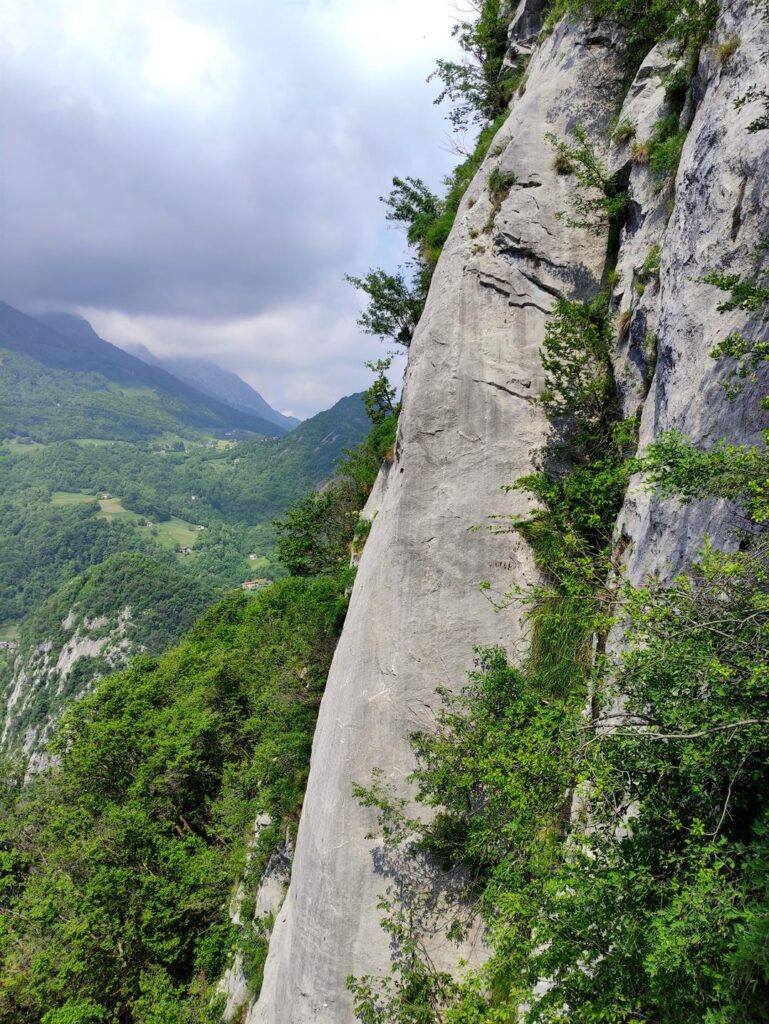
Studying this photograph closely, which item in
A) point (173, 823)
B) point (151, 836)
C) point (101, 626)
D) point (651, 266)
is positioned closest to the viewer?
point (651, 266)

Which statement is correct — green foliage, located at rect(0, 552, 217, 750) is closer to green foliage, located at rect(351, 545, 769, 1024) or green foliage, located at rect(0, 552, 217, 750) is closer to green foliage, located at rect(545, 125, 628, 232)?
green foliage, located at rect(545, 125, 628, 232)

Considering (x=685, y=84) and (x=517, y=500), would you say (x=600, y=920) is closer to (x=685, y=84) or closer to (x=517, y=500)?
(x=517, y=500)

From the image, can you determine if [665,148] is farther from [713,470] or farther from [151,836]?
[151,836]

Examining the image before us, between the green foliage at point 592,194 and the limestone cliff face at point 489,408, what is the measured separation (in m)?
0.36

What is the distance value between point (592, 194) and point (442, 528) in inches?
402

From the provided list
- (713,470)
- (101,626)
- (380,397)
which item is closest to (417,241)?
(380,397)

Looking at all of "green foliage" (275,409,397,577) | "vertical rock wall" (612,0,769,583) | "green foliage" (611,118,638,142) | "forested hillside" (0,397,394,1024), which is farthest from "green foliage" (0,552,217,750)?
"vertical rock wall" (612,0,769,583)

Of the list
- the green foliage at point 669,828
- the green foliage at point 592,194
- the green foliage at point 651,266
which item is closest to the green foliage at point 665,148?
the green foliage at point 592,194

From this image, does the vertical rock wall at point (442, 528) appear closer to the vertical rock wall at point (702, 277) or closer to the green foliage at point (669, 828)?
the vertical rock wall at point (702, 277)

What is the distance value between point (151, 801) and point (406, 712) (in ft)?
50.1

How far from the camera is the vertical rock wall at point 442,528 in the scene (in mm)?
12031

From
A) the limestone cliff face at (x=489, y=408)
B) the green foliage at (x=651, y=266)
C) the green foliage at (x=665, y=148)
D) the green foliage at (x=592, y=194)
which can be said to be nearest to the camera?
the limestone cliff face at (x=489, y=408)

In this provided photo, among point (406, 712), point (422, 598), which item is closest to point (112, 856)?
point (406, 712)

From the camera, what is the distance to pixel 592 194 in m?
14.2
